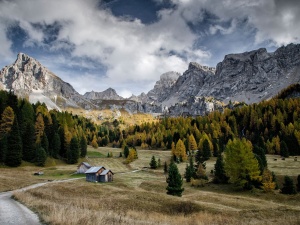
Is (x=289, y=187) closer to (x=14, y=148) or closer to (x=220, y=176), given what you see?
(x=220, y=176)

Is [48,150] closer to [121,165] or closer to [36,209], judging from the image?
[121,165]

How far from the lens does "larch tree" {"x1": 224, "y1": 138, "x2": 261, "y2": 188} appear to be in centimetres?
6162

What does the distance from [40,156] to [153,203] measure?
198ft

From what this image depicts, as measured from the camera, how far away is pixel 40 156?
80.4 m

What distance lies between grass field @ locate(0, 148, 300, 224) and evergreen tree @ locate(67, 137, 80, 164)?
51.6ft

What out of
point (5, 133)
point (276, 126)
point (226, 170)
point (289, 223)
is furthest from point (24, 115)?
point (276, 126)

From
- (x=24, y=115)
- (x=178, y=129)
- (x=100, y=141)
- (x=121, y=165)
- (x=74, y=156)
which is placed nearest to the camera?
(x=24, y=115)

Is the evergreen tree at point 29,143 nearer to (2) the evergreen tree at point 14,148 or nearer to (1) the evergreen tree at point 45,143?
(1) the evergreen tree at point 45,143

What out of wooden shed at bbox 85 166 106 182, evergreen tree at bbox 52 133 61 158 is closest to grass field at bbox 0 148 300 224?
wooden shed at bbox 85 166 106 182

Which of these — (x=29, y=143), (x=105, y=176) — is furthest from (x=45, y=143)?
(x=105, y=176)

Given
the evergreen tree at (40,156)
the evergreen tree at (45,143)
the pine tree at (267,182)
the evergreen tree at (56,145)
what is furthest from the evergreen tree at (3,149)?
the pine tree at (267,182)

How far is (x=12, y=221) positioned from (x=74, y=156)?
8613 centimetres

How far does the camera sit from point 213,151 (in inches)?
4584

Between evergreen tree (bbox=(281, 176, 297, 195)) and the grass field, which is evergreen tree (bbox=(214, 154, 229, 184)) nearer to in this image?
the grass field
